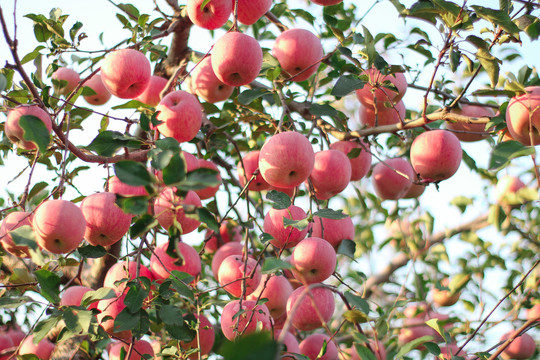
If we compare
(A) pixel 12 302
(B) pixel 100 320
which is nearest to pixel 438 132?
(B) pixel 100 320

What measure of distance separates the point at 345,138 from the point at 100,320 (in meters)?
1.07

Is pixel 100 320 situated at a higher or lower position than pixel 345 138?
lower

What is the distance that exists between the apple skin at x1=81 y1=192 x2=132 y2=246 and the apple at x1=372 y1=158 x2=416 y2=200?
117 centimetres

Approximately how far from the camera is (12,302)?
4.60 ft

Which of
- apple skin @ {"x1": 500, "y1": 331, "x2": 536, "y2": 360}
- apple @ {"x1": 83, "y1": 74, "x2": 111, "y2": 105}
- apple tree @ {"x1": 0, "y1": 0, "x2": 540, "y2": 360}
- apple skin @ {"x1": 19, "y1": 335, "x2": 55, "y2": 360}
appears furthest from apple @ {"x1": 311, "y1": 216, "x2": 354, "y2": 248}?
apple skin @ {"x1": 500, "y1": 331, "x2": 536, "y2": 360}

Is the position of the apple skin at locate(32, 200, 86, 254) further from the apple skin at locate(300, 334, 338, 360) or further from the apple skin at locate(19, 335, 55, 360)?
the apple skin at locate(300, 334, 338, 360)

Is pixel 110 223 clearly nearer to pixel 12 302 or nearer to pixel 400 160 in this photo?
pixel 12 302

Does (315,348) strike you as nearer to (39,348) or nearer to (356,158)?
(356,158)

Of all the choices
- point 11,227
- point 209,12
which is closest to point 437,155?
point 209,12

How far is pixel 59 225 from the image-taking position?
1329 mm

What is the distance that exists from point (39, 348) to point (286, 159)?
1228 millimetres

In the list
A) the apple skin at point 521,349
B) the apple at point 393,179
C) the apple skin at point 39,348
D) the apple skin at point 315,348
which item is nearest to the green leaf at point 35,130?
the apple skin at point 39,348

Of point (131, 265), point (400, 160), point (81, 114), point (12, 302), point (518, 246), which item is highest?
point (518, 246)

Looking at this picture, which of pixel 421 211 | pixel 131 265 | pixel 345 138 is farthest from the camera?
pixel 421 211
